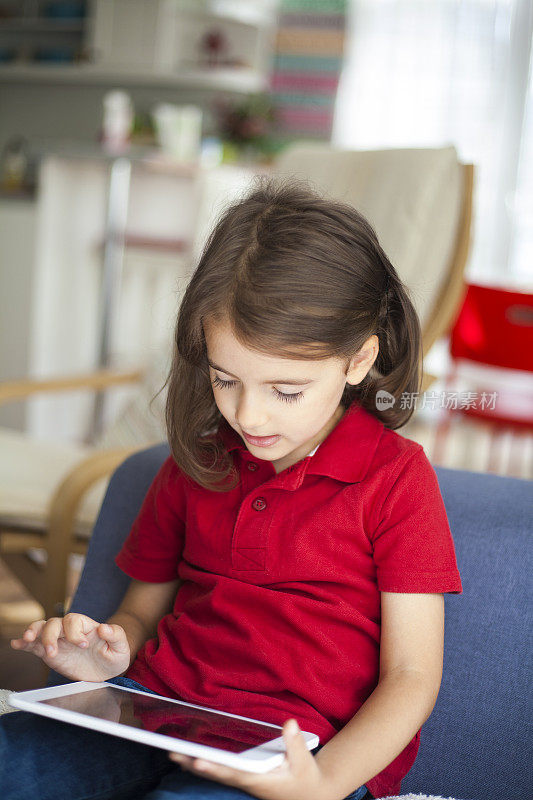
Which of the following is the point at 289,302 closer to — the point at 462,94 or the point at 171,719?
the point at 171,719

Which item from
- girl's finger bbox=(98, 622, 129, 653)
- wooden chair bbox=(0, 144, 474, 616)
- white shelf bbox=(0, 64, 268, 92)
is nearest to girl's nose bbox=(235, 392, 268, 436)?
girl's finger bbox=(98, 622, 129, 653)

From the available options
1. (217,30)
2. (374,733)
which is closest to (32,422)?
(217,30)

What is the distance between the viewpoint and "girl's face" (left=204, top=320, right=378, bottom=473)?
33.7 inches

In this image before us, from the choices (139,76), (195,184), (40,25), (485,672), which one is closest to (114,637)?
(485,672)

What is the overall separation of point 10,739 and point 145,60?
162 inches

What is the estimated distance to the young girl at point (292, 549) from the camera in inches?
32.9

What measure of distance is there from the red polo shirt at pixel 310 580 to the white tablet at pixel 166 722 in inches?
2.8

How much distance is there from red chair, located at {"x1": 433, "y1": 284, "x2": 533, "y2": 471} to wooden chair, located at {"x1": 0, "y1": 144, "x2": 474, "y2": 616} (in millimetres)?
902

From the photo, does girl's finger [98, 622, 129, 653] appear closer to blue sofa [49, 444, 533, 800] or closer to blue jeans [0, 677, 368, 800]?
blue jeans [0, 677, 368, 800]

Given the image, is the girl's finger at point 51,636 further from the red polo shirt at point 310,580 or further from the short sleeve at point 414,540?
the short sleeve at point 414,540

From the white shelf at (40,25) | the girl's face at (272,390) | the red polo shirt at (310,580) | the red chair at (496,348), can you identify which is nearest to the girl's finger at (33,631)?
the red polo shirt at (310,580)

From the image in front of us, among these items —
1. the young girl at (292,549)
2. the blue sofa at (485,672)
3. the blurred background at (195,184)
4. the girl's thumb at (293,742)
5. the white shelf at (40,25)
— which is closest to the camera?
the girl's thumb at (293,742)

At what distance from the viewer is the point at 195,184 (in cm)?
384

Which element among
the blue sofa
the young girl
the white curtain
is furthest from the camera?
the white curtain
